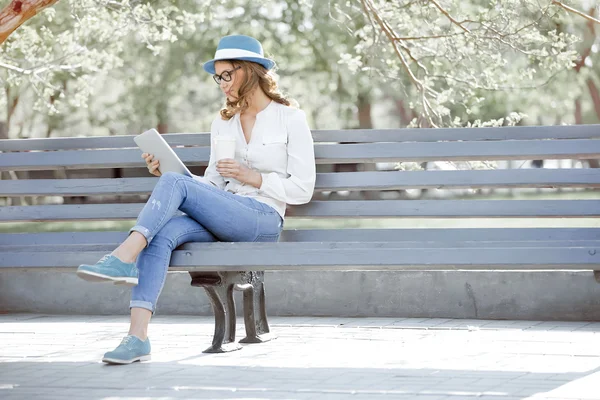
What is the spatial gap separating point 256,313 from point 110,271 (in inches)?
63.7

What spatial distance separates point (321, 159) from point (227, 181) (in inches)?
22.0

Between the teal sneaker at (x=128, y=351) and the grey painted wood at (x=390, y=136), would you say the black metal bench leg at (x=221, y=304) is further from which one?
the grey painted wood at (x=390, y=136)

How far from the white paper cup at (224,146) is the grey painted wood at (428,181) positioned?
77 centimetres

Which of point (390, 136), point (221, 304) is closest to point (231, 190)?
point (221, 304)

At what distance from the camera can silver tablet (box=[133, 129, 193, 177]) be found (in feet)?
17.1

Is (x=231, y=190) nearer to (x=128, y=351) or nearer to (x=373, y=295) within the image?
(x=128, y=351)

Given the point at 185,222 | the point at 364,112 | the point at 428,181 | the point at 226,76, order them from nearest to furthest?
the point at 185,222
the point at 226,76
the point at 428,181
the point at 364,112

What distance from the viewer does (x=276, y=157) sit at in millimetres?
5551

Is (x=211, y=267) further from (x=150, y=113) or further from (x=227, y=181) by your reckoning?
(x=150, y=113)

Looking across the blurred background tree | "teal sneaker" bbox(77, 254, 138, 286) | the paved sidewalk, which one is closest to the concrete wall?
the paved sidewalk

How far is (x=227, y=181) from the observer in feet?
18.6

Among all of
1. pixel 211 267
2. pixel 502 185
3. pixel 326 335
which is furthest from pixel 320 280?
pixel 211 267

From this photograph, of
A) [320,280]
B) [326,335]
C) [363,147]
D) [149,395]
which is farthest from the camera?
[320,280]

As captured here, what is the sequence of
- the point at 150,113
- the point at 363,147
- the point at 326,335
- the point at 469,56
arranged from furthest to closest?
the point at 150,113, the point at 469,56, the point at 326,335, the point at 363,147
